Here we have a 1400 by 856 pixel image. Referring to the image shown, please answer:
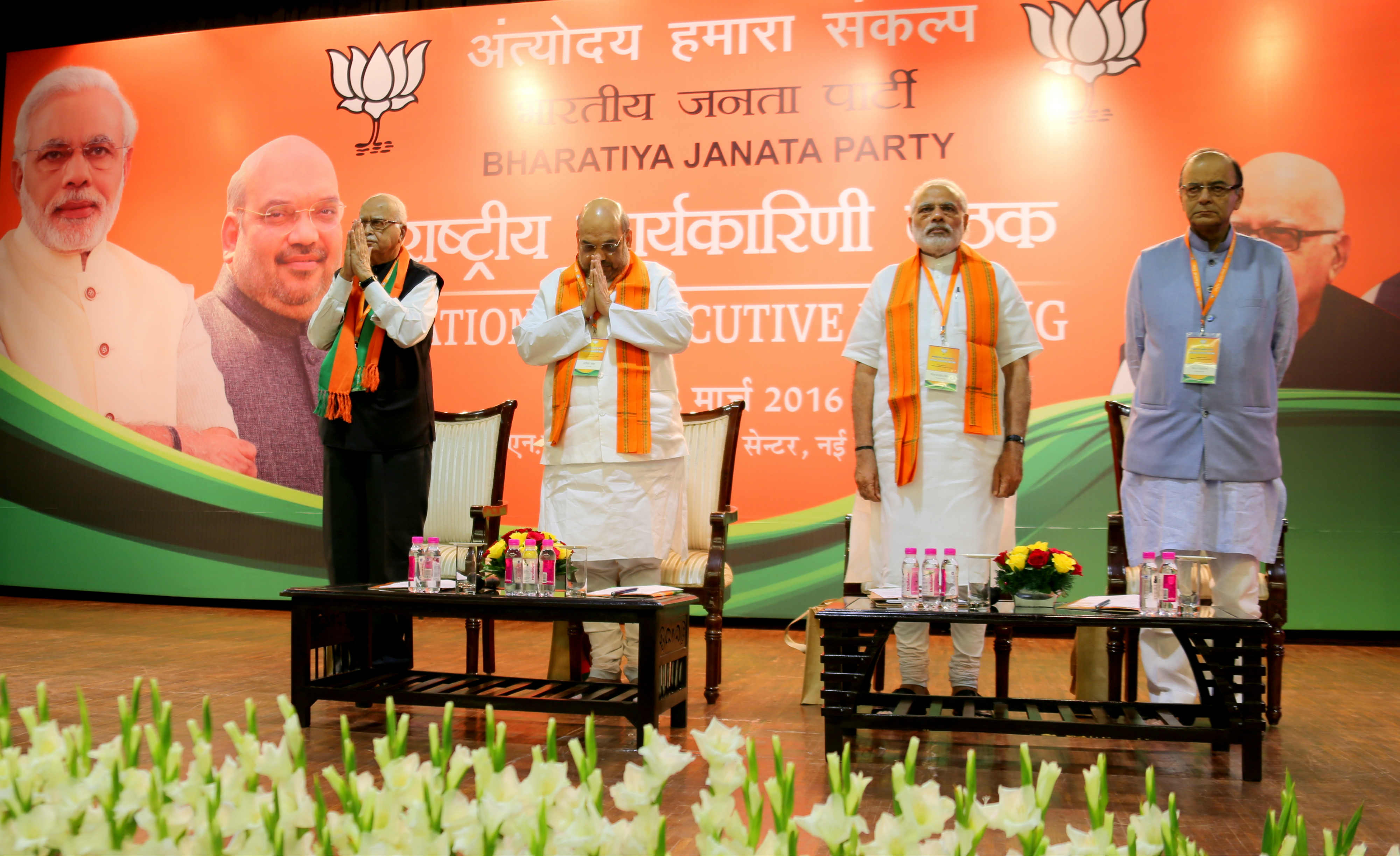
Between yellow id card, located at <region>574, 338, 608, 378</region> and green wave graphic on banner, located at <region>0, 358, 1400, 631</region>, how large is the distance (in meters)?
1.68

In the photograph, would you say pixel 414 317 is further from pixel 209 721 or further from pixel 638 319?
pixel 209 721

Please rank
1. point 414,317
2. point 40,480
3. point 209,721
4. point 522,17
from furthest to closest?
point 40,480
point 522,17
point 414,317
point 209,721

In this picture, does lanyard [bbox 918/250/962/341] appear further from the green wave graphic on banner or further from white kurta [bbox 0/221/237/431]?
white kurta [bbox 0/221/237/431]

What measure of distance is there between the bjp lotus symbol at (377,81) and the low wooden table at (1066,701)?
4451 millimetres

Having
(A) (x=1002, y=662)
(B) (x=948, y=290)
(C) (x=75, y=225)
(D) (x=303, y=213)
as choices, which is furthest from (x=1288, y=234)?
(C) (x=75, y=225)

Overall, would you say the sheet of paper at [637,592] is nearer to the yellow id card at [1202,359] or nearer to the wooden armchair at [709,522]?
the wooden armchair at [709,522]

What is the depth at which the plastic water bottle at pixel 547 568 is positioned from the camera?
120 inches

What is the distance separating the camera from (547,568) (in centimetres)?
306

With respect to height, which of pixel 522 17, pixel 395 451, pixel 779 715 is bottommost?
pixel 779 715

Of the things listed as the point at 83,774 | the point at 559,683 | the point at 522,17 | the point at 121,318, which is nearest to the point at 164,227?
the point at 121,318

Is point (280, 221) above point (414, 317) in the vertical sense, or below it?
above

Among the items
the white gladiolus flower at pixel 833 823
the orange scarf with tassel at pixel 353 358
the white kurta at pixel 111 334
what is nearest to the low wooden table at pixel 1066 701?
the orange scarf with tassel at pixel 353 358

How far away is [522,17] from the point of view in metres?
6.13

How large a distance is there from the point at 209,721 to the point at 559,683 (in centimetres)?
246
